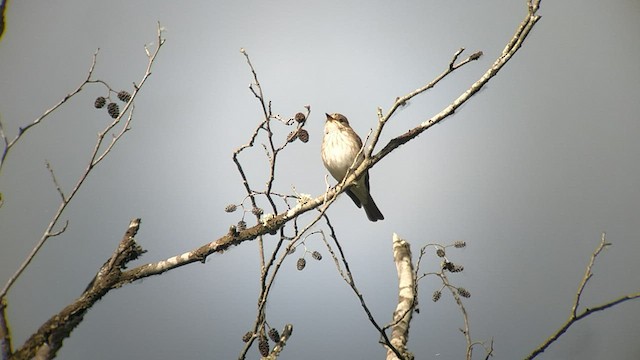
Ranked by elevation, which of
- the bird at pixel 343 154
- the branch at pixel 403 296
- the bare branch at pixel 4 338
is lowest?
the bare branch at pixel 4 338

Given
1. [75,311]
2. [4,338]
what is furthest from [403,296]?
[4,338]

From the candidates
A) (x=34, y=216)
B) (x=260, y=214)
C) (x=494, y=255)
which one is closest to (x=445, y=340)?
(x=494, y=255)

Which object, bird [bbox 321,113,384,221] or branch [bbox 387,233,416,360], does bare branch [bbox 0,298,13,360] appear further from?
bird [bbox 321,113,384,221]

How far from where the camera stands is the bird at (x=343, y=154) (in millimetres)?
5434

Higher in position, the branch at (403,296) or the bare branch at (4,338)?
the branch at (403,296)

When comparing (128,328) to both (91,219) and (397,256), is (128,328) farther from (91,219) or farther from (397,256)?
(397,256)

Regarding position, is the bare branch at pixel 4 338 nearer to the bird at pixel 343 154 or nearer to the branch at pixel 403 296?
the branch at pixel 403 296

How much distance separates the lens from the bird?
5.43m

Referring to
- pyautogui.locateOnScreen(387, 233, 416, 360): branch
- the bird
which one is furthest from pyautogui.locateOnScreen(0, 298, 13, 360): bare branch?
the bird

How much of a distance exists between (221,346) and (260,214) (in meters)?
3.82

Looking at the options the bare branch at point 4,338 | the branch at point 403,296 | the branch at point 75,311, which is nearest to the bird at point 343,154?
Answer: the branch at point 403,296

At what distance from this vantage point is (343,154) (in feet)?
17.8

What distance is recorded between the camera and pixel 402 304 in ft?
13.7

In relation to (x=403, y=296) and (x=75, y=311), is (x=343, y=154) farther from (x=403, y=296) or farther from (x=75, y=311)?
(x=75, y=311)
